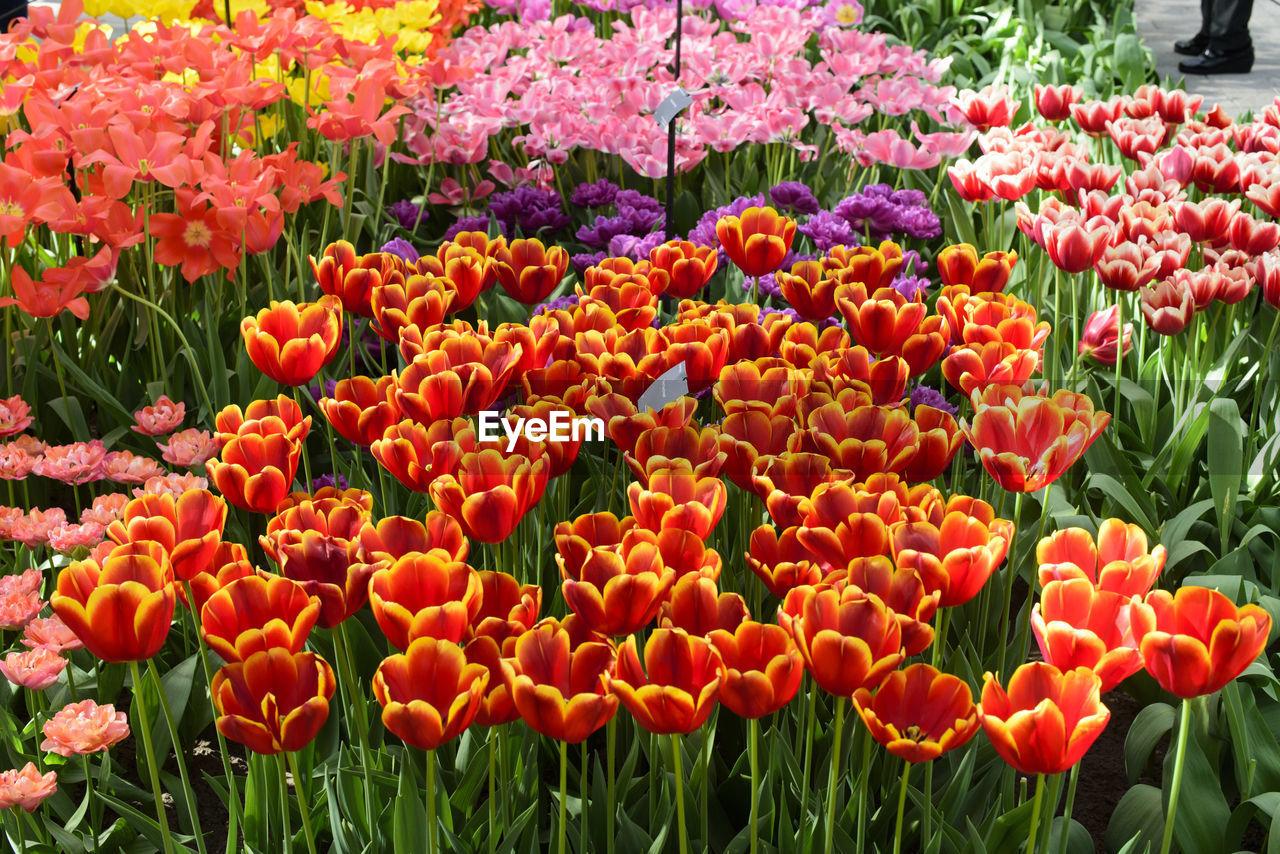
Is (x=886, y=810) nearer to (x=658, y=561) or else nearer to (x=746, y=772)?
(x=746, y=772)

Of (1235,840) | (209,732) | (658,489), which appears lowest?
(209,732)

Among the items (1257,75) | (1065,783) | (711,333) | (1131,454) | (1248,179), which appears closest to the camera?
(711,333)

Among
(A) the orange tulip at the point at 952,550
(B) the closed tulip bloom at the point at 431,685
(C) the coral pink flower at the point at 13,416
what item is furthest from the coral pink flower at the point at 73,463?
(A) the orange tulip at the point at 952,550

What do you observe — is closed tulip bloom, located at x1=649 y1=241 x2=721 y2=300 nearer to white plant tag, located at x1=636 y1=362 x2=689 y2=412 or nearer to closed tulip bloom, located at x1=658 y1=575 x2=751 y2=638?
white plant tag, located at x1=636 y1=362 x2=689 y2=412

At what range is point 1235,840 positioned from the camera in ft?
4.15

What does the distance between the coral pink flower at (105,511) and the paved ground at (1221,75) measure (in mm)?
4674

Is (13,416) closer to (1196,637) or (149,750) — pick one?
(149,750)

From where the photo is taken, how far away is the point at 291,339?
1.37 m

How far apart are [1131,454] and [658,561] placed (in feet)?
4.61

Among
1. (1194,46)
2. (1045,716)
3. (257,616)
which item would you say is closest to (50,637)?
(257,616)

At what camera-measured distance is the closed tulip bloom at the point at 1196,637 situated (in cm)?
83

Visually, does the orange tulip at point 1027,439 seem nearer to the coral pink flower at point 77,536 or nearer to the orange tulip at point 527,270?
the orange tulip at point 527,270

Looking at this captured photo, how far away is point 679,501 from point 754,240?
772 mm

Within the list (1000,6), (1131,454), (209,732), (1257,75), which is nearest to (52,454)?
(209,732)
